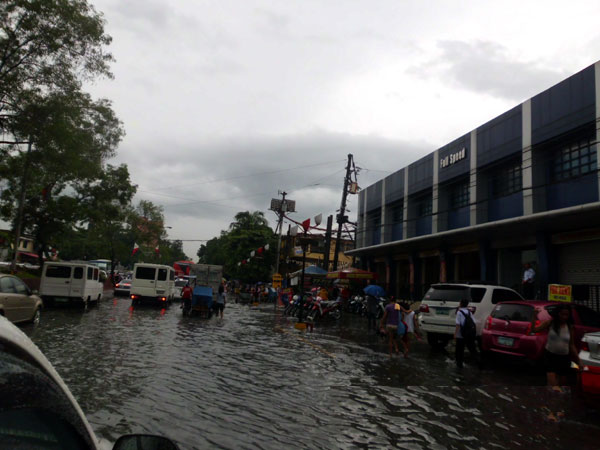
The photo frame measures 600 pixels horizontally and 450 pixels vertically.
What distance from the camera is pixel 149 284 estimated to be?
2483 centimetres

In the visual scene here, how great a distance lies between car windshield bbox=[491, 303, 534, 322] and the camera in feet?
32.8

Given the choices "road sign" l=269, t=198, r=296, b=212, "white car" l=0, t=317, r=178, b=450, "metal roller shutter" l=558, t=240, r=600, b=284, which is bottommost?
"white car" l=0, t=317, r=178, b=450

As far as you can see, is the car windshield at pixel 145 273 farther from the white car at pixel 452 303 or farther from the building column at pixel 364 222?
the white car at pixel 452 303

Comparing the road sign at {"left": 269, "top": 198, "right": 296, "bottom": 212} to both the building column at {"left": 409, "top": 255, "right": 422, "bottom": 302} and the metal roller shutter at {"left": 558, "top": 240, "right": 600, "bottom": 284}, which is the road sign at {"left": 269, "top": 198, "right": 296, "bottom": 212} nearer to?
the building column at {"left": 409, "top": 255, "right": 422, "bottom": 302}

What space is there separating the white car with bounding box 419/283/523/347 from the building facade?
13.3ft

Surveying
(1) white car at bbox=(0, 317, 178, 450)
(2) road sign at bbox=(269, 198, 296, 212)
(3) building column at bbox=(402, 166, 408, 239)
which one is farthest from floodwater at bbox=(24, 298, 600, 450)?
(2) road sign at bbox=(269, 198, 296, 212)

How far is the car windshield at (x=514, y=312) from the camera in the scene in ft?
32.8

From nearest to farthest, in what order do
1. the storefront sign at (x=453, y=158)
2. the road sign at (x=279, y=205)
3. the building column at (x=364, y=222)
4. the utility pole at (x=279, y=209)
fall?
the storefront sign at (x=453, y=158) < the building column at (x=364, y=222) < the utility pole at (x=279, y=209) < the road sign at (x=279, y=205)

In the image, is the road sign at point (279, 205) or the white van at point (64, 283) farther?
the road sign at point (279, 205)

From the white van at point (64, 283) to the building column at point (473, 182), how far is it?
59.6 feet

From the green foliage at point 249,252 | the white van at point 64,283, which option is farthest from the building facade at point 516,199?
the green foliage at point 249,252

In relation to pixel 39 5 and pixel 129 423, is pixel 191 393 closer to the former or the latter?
pixel 129 423

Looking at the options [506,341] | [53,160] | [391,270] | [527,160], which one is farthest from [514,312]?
[391,270]

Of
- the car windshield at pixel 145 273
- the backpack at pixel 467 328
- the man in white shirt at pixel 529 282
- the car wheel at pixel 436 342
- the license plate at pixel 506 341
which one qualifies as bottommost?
the car wheel at pixel 436 342
